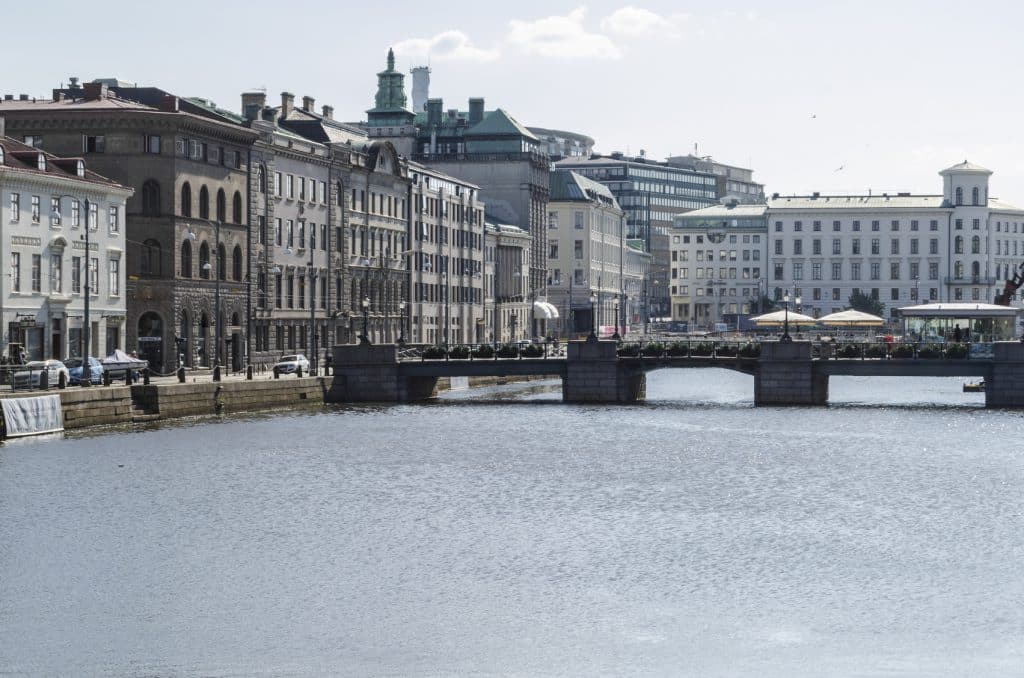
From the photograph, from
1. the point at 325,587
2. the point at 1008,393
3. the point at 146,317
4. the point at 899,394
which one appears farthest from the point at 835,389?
the point at 325,587

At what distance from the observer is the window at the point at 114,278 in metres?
109

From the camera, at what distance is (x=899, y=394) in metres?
134

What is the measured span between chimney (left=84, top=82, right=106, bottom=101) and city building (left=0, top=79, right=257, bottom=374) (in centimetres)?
Result: 7

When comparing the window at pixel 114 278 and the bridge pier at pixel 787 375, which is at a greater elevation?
the window at pixel 114 278

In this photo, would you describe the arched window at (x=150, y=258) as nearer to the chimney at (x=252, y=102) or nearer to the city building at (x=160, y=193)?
the city building at (x=160, y=193)

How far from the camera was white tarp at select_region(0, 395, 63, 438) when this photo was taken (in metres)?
76.8

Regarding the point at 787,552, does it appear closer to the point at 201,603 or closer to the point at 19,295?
the point at 201,603

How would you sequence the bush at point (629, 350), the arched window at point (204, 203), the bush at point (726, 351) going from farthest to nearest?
the arched window at point (204, 203)
the bush at point (629, 350)
the bush at point (726, 351)

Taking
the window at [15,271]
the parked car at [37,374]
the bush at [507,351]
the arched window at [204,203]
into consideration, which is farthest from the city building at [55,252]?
the bush at [507,351]

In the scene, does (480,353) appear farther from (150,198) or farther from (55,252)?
(55,252)

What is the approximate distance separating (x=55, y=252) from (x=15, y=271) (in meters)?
4.03

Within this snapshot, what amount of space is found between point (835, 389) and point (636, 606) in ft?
337

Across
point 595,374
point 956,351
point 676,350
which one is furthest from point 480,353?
point 956,351

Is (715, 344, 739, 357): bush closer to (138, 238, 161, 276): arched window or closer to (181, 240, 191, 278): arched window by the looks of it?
(181, 240, 191, 278): arched window
